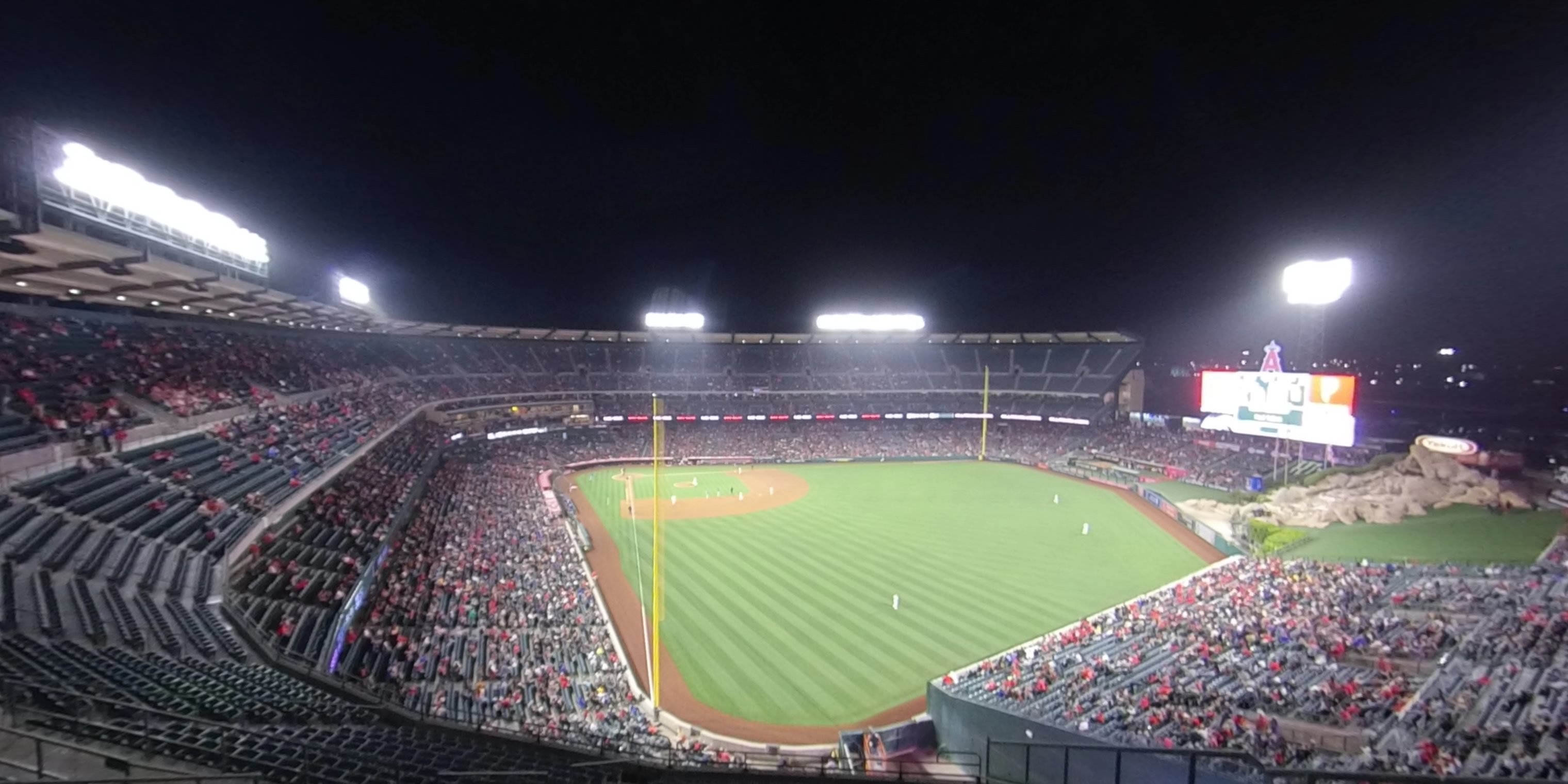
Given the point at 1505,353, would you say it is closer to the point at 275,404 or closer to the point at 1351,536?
the point at 1351,536

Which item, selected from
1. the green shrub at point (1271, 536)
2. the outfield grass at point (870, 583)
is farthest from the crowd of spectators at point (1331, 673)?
the green shrub at point (1271, 536)

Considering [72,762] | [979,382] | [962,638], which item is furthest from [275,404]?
[979,382]

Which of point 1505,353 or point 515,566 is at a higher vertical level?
point 1505,353

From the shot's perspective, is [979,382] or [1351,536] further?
[979,382]

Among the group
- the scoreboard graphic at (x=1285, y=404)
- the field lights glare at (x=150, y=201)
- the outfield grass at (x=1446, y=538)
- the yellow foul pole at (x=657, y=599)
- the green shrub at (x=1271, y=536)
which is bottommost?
the yellow foul pole at (x=657, y=599)

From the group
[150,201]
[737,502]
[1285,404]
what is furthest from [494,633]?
[1285,404]

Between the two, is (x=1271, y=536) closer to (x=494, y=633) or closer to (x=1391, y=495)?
(x=1391, y=495)

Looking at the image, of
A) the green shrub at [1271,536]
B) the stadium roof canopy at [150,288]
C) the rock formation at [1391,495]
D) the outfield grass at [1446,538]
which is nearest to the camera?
the stadium roof canopy at [150,288]

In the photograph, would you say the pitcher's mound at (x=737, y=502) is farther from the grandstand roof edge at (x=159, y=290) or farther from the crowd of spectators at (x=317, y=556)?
the grandstand roof edge at (x=159, y=290)
